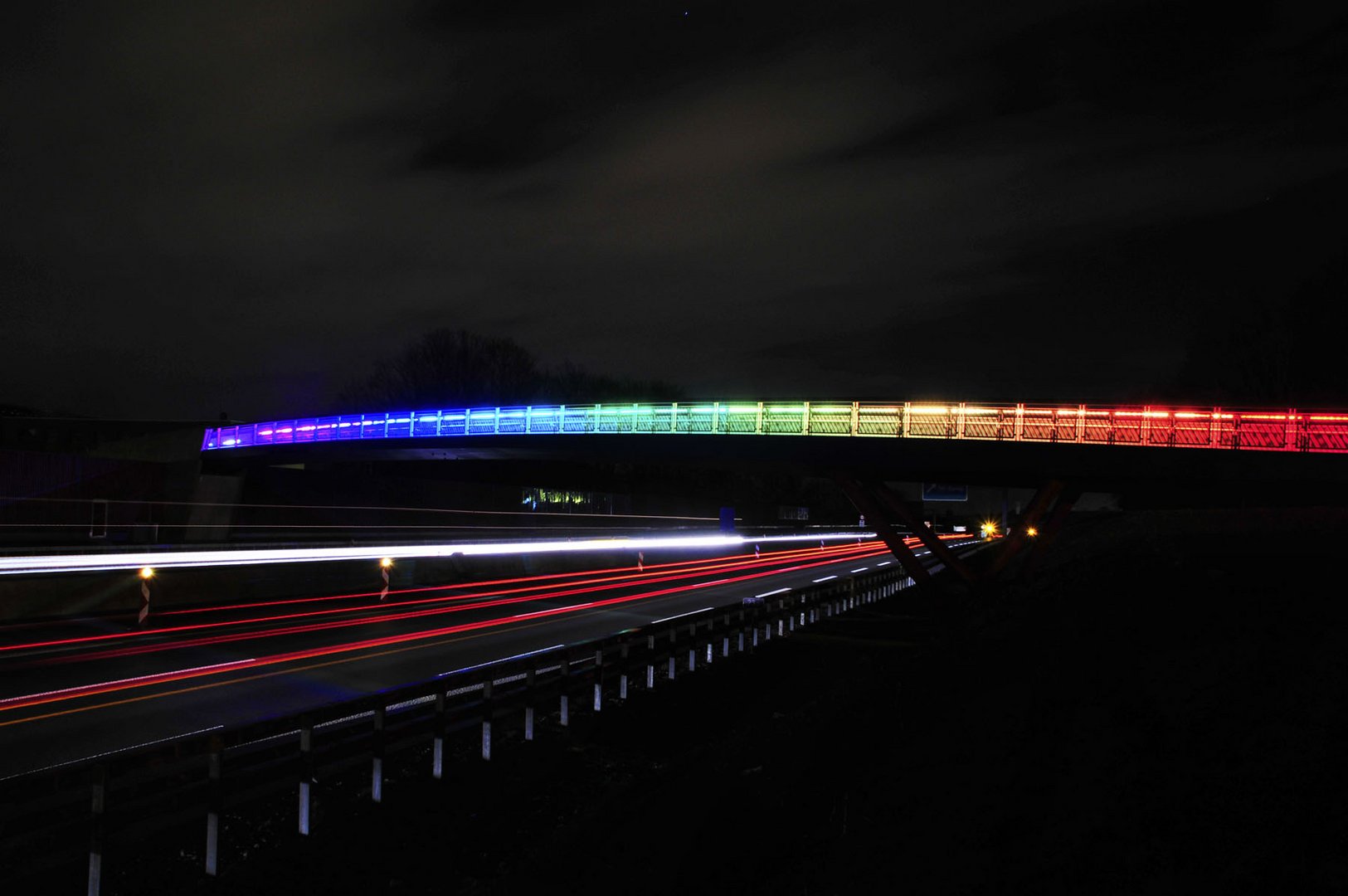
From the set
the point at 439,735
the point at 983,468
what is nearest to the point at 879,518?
the point at 983,468

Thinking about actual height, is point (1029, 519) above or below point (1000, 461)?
below

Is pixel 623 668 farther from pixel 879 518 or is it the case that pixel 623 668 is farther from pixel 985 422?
pixel 879 518

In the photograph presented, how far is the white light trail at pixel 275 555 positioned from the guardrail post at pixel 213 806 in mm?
15989

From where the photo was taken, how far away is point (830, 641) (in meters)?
20.7

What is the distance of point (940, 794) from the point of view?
24.6 ft

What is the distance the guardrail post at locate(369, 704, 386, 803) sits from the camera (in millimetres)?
8250

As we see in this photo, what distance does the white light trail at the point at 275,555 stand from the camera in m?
20.1

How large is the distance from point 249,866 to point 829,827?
454 centimetres

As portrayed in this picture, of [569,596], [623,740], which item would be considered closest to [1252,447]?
[569,596]

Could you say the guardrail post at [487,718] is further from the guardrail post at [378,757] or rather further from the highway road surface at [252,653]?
the highway road surface at [252,653]

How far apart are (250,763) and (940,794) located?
18.2 ft

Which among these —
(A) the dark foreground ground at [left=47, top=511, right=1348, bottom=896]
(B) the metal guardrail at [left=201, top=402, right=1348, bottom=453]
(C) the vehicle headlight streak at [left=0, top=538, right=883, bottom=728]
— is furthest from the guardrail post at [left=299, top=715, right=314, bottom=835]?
(B) the metal guardrail at [left=201, top=402, right=1348, bottom=453]

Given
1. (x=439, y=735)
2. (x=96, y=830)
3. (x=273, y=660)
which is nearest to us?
(x=96, y=830)

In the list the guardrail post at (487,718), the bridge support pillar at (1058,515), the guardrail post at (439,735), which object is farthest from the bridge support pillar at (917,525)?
the guardrail post at (439,735)
